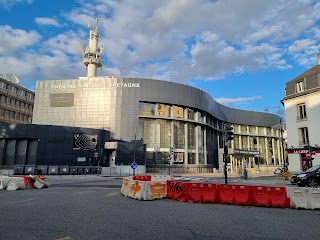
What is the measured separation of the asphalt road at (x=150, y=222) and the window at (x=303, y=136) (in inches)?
960

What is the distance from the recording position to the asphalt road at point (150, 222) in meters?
6.03

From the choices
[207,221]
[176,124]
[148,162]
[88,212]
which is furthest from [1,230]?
[176,124]

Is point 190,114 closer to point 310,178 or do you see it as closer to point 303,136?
point 303,136

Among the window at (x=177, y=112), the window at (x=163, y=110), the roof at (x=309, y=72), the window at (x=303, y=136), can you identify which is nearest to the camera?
the window at (x=303, y=136)

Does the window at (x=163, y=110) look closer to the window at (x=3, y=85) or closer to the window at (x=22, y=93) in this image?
the window at (x=3, y=85)

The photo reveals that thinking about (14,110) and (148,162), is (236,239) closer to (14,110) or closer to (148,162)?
(148,162)

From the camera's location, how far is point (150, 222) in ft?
24.2

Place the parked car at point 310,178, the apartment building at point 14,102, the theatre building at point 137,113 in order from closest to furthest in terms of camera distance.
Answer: the parked car at point 310,178
the theatre building at point 137,113
the apartment building at point 14,102

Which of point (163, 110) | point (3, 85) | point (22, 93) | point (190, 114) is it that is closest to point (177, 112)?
point (163, 110)

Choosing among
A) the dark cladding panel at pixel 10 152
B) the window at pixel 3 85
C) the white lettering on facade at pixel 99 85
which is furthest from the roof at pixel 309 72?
the window at pixel 3 85

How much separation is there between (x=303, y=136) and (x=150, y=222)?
30.3 m

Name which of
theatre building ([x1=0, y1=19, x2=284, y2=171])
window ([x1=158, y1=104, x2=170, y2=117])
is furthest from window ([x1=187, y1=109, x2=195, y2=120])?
window ([x1=158, y1=104, x2=170, y2=117])

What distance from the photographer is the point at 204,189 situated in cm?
1175

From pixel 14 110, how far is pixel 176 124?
4864cm
